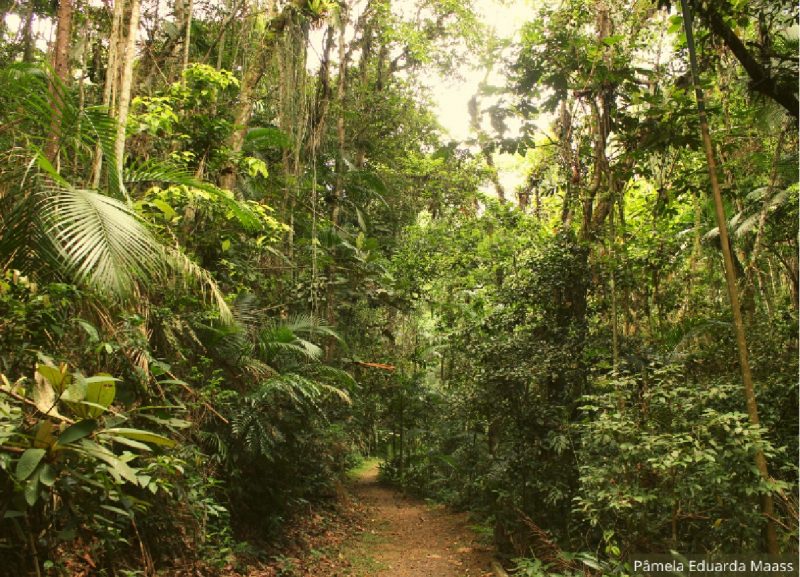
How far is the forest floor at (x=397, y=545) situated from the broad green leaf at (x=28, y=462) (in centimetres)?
372

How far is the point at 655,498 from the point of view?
12.8 ft

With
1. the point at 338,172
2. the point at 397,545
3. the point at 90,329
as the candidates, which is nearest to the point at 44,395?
the point at 90,329

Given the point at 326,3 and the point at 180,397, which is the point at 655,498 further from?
the point at 326,3

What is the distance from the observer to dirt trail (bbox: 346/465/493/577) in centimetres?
705

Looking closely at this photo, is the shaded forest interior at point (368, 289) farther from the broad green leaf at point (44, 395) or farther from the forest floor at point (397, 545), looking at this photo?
the forest floor at point (397, 545)

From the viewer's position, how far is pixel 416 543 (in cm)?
859

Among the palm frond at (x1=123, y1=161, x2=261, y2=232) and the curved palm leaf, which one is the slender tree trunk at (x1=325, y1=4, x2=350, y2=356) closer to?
the palm frond at (x1=123, y1=161, x2=261, y2=232)

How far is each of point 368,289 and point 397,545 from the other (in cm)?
445

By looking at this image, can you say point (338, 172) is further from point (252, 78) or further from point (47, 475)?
point (47, 475)

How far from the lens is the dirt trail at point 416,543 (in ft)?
23.1

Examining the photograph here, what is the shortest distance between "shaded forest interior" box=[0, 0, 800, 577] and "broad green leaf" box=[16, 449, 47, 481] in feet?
0.03

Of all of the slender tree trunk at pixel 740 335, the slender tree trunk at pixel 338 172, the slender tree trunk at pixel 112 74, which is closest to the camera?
the slender tree trunk at pixel 740 335

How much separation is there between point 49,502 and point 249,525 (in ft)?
12.9

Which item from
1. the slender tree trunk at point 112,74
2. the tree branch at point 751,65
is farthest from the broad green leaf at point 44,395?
the tree branch at point 751,65
